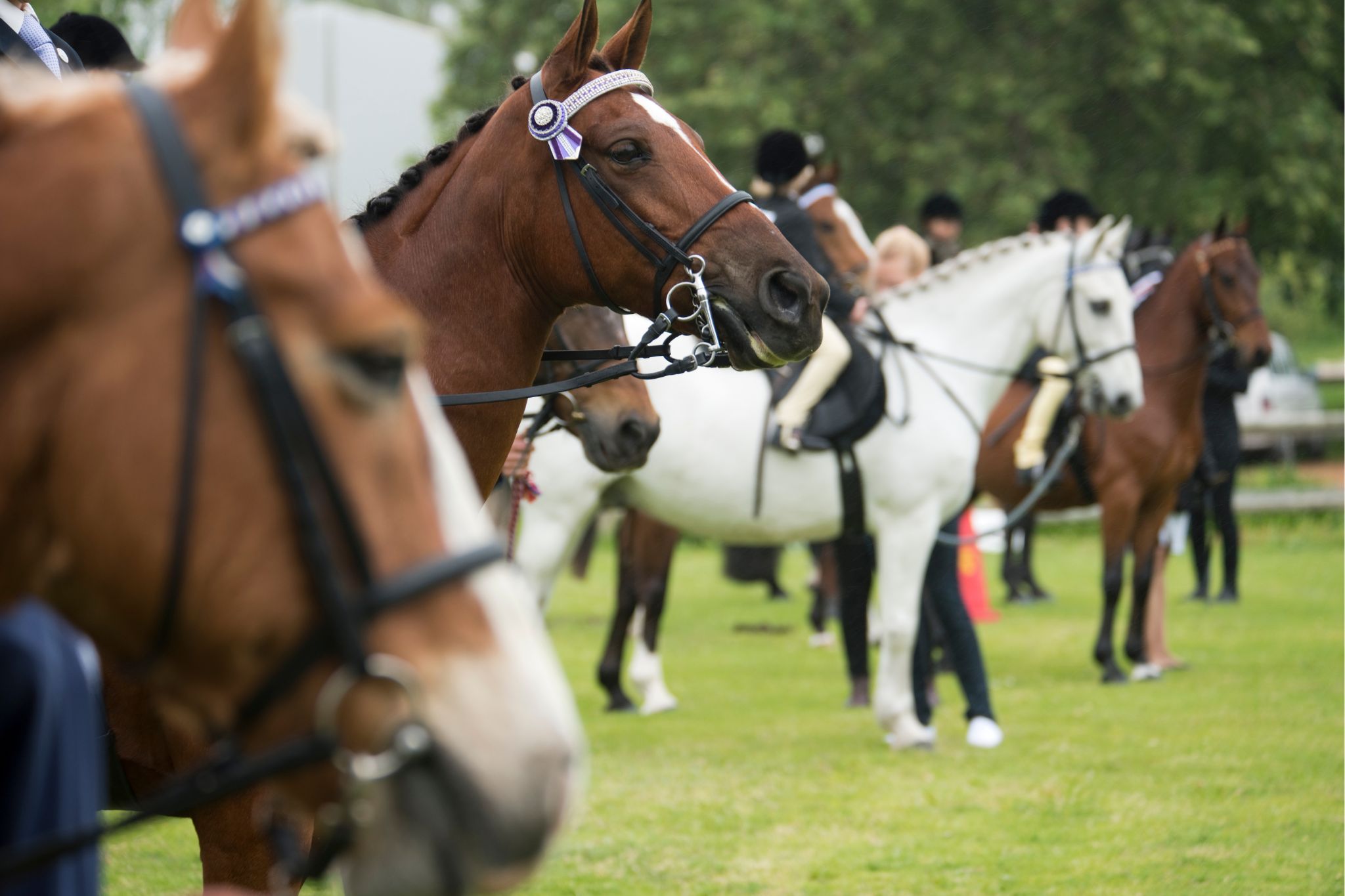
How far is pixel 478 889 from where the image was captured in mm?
1444

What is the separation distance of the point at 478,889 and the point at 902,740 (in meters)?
7.25

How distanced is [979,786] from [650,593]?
3.03 m

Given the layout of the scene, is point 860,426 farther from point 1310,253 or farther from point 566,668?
point 1310,253

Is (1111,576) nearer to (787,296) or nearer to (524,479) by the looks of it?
(524,479)

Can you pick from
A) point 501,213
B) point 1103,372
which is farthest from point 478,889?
point 1103,372

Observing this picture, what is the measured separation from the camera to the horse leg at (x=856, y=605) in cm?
891

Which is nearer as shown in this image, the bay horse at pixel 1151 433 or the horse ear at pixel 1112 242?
the horse ear at pixel 1112 242

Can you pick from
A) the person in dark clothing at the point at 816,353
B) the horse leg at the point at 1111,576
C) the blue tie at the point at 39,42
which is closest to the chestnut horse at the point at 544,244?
the blue tie at the point at 39,42

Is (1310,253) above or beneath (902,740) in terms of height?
above

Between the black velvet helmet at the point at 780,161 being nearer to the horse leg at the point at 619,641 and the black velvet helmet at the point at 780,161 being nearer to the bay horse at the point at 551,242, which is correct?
the horse leg at the point at 619,641

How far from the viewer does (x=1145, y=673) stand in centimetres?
1084

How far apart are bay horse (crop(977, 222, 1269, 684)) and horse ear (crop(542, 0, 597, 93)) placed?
7.83 m

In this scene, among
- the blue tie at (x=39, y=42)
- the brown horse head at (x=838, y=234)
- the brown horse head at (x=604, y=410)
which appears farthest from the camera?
the brown horse head at (x=838, y=234)

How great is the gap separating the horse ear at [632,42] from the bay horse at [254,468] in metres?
2.68
